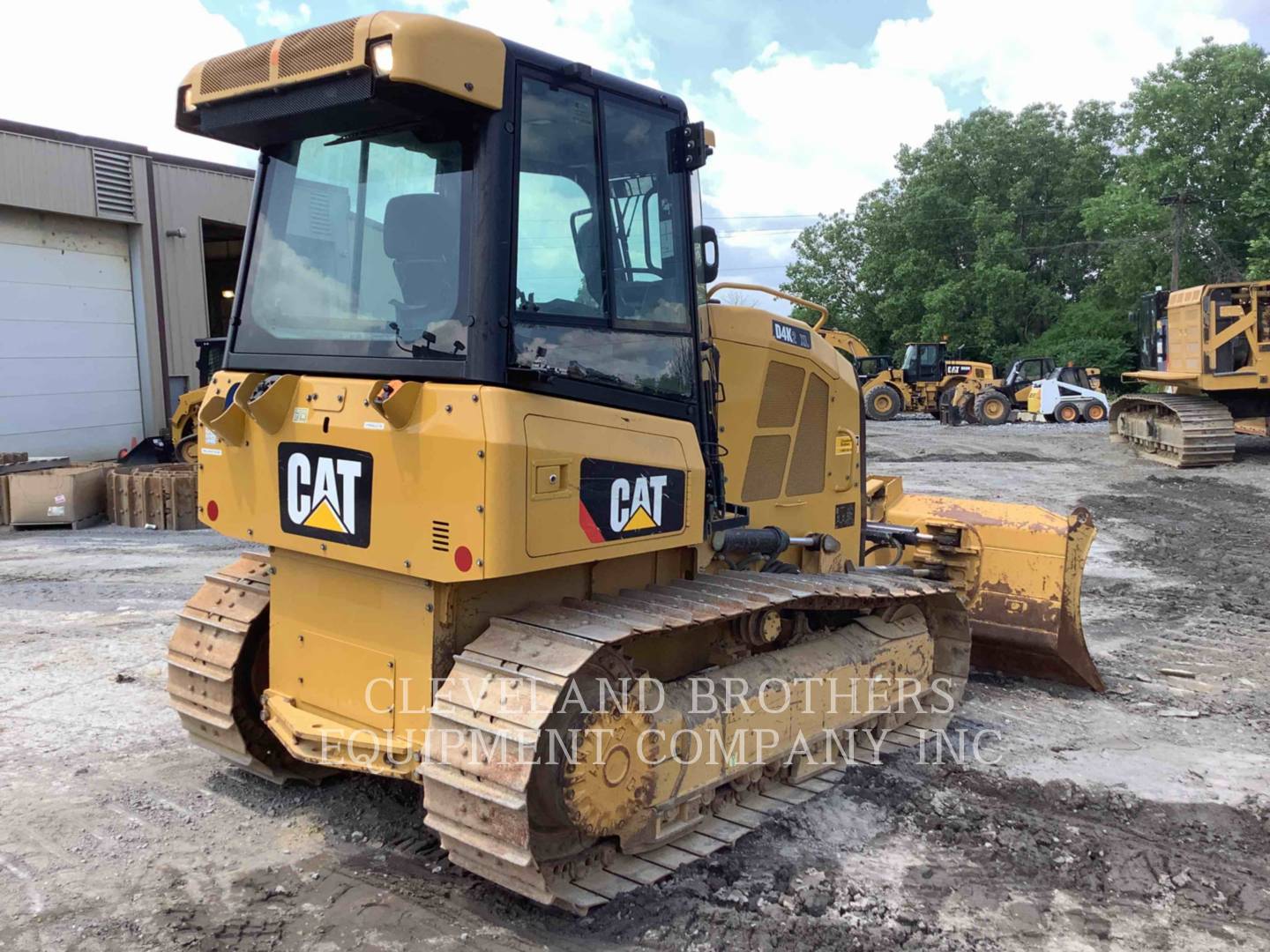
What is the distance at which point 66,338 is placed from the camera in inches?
612

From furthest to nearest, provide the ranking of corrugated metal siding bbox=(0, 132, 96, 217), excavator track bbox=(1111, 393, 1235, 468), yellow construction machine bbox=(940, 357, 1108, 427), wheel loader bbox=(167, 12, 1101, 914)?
yellow construction machine bbox=(940, 357, 1108, 427), excavator track bbox=(1111, 393, 1235, 468), corrugated metal siding bbox=(0, 132, 96, 217), wheel loader bbox=(167, 12, 1101, 914)

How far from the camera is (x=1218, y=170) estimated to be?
34594mm

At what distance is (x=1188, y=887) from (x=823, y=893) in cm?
137

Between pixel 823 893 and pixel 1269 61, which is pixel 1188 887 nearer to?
pixel 823 893

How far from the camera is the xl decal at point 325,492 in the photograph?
343cm

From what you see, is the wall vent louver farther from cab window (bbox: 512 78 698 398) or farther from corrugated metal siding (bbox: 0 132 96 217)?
cab window (bbox: 512 78 698 398)

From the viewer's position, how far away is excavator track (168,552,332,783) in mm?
4164

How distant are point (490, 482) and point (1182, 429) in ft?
54.1

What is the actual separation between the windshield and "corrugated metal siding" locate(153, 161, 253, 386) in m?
14.5

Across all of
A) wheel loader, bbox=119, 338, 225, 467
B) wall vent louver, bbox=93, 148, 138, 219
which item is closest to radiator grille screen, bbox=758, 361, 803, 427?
wheel loader, bbox=119, 338, 225, 467

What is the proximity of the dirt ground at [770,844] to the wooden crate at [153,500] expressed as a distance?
5246 millimetres

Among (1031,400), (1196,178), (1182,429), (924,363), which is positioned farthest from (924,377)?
(1196,178)

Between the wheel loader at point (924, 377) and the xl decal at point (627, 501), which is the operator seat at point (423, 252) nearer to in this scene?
the xl decal at point (627, 501)

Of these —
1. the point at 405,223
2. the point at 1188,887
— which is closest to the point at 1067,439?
the point at 1188,887
